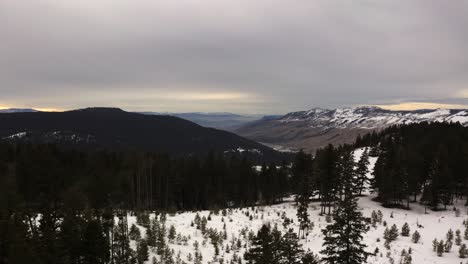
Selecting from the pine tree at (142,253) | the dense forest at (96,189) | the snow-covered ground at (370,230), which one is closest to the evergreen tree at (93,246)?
the dense forest at (96,189)

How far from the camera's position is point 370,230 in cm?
3506

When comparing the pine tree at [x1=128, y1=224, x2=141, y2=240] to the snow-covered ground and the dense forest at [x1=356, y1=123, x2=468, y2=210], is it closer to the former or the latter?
the snow-covered ground

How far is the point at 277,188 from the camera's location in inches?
2680

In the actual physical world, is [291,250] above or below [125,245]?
above

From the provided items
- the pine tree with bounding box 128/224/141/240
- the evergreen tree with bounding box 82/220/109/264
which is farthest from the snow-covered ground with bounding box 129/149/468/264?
the evergreen tree with bounding box 82/220/109/264

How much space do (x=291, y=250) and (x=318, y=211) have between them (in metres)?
32.3

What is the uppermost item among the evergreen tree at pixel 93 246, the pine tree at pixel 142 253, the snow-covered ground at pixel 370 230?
the evergreen tree at pixel 93 246

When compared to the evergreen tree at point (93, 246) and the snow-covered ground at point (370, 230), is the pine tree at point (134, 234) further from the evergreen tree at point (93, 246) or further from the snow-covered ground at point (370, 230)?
the evergreen tree at point (93, 246)

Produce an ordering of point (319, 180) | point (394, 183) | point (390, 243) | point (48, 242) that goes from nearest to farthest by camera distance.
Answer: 1. point (48, 242)
2. point (390, 243)
3. point (394, 183)
4. point (319, 180)

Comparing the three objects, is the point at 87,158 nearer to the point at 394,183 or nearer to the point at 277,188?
the point at 277,188

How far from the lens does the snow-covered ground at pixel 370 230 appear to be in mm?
26953

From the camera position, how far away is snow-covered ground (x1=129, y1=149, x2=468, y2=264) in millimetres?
26953

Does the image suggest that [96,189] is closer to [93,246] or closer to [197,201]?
[197,201]

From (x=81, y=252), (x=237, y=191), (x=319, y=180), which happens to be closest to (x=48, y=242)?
(x=81, y=252)
